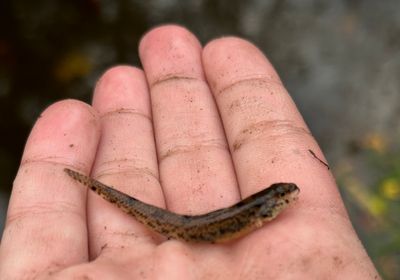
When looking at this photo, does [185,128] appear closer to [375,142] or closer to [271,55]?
[375,142]

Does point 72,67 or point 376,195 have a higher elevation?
point 72,67

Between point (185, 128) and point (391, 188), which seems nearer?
point (185, 128)

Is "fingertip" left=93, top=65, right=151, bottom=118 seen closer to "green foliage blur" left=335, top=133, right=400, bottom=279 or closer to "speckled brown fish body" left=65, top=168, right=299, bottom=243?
"speckled brown fish body" left=65, top=168, right=299, bottom=243

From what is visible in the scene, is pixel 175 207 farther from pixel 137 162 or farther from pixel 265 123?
pixel 265 123

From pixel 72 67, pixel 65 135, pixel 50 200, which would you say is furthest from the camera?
pixel 72 67

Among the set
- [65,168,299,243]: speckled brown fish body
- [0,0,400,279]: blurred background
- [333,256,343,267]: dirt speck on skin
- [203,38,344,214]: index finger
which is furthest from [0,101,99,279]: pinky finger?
[0,0,400,279]: blurred background

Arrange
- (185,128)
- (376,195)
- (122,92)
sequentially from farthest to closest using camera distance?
(376,195) → (122,92) → (185,128)

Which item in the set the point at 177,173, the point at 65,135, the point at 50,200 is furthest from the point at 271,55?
the point at 50,200

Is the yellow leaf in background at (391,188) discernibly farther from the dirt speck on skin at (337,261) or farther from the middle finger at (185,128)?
the dirt speck on skin at (337,261)
